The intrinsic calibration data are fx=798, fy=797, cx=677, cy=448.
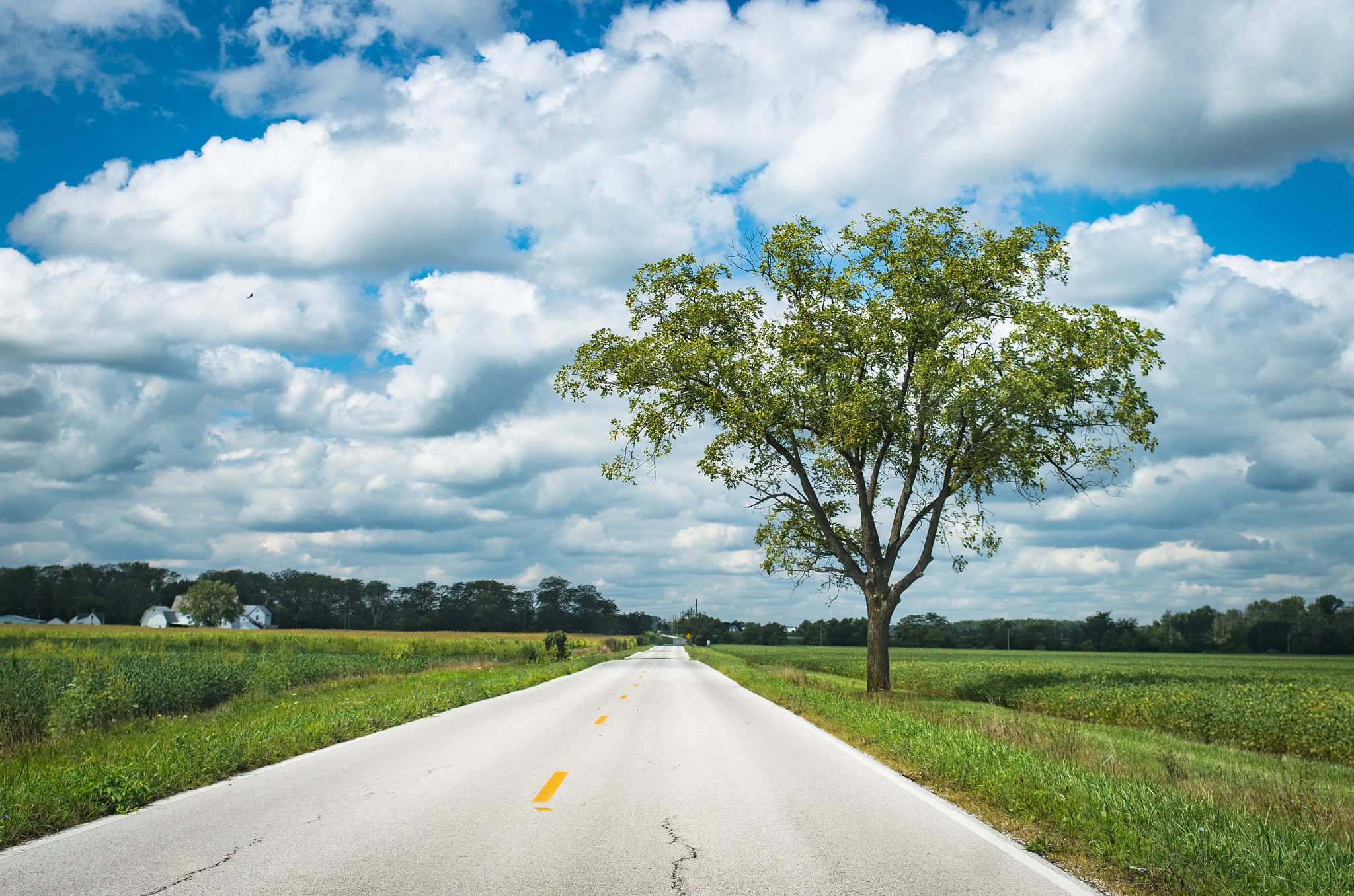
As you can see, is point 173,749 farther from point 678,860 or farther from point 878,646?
point 878,646

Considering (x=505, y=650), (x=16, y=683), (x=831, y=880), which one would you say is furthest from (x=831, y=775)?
(x=505, y=650)

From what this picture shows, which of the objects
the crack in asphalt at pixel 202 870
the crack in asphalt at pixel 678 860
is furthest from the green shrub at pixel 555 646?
the crack in asphalt at pixel 202 870

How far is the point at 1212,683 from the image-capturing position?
22.6 meters

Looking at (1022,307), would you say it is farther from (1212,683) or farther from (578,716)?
(578,716)

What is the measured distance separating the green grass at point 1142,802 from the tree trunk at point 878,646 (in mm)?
10021

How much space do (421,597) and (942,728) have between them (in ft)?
554

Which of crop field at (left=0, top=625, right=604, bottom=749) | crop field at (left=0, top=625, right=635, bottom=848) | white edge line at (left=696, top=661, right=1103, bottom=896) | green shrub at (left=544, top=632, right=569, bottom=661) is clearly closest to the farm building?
crop field at (left=0, top=625, right=604, bottom=749)

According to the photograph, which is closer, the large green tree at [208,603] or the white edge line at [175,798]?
the white edge line at [175,798]

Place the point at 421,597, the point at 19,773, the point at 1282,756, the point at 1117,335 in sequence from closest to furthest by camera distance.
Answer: the point at 19,773
the point at 1282,756
the point at 1117,335
the point at 421,597

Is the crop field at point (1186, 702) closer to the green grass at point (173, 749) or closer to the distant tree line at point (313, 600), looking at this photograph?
the green grass at point (173, 749)

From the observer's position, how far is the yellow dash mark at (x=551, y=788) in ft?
24.1

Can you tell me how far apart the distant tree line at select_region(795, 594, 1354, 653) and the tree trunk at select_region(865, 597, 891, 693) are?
87.2m

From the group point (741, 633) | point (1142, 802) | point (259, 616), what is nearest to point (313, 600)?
point (259, 616)

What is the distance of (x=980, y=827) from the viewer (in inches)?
260
